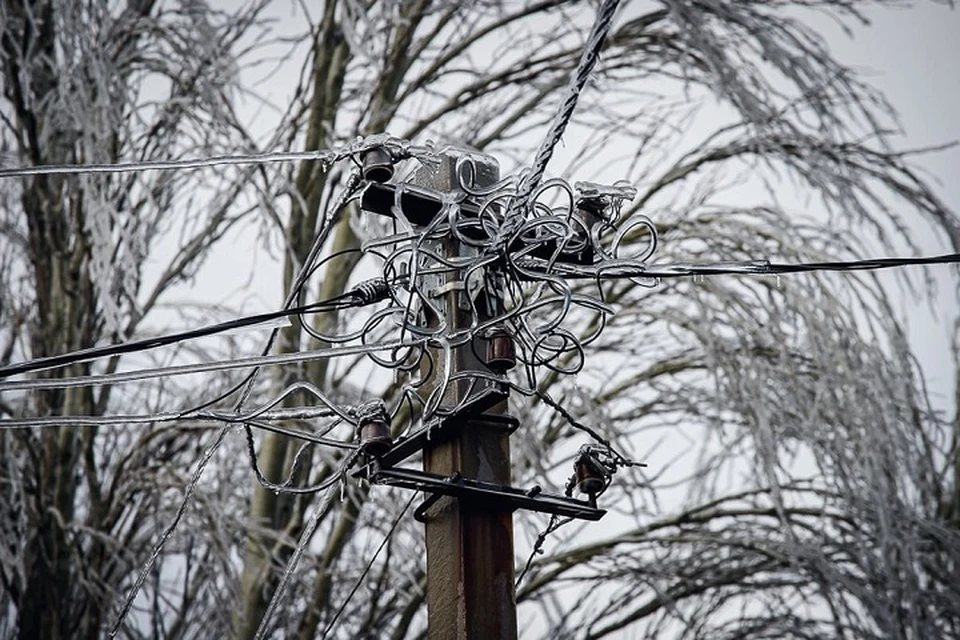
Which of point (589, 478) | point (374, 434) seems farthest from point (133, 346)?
point (589, 478)

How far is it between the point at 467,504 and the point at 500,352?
42 centimetres

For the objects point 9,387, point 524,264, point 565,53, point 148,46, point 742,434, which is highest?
point 565,53

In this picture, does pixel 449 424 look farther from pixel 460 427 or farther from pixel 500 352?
pixel 500 352

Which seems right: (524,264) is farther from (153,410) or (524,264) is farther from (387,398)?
→ (153,410)

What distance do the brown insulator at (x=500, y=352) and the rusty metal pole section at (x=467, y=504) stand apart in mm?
43

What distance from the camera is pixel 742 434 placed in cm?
888

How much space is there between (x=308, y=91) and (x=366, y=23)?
8.88 ft

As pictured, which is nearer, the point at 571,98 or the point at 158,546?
the point at 571,98

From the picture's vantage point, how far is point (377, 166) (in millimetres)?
4328

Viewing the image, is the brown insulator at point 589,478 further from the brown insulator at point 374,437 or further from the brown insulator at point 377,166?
the brown insulator at point 377,166

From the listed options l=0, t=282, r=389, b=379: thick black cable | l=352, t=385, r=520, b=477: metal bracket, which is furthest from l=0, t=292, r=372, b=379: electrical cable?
l=352, t=385, r=520, b=477: metal bracket

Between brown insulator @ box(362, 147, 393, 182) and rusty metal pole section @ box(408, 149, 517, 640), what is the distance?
16 cm

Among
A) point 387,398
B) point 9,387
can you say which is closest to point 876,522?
point 387,398

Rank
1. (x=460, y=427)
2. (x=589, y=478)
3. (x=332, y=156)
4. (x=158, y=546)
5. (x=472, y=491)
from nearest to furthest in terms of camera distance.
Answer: (x=472, y=491) < (x=460, y=427) < (x=589, y=478) < (x=332, y=156) < (x=158, y=546)
